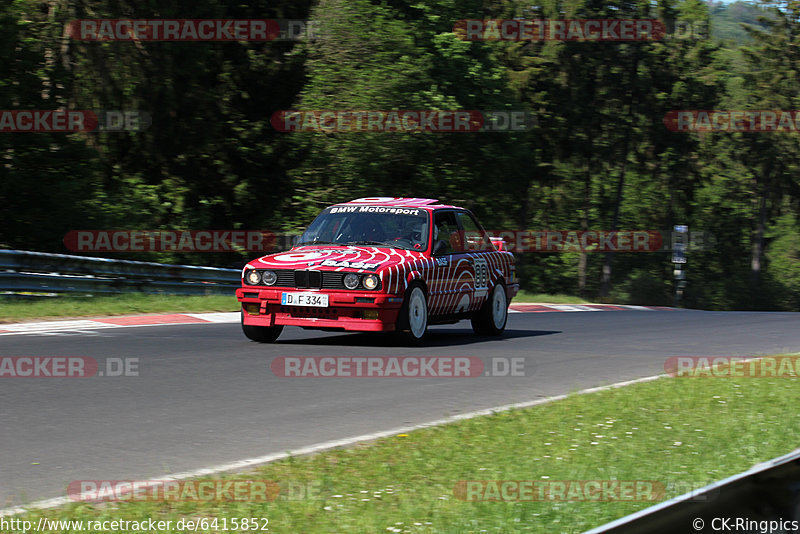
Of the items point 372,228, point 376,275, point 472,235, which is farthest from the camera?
point 472,235

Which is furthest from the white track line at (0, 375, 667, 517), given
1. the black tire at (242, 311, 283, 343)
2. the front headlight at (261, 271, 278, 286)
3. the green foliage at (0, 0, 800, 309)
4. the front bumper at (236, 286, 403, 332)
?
the green foliage at (0, 0, 800, 309)

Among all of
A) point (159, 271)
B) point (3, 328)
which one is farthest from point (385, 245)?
point (159, 271)

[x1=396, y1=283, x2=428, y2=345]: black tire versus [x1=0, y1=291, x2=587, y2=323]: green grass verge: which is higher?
[x1=396, y1=283, x2=428, y2=345]: black tire

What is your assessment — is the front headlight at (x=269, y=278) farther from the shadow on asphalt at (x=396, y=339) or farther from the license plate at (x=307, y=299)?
the shadow on asphalt at (x=396, y=339)

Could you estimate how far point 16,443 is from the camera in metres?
6.04

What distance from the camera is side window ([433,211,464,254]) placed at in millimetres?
12712

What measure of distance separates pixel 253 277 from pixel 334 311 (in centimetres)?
110

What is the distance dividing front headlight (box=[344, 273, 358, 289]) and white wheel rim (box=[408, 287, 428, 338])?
76cm

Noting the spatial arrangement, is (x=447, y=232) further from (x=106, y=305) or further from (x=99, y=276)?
(x=99, y=276)

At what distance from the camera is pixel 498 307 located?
1418cm

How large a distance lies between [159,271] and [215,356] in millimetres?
8773

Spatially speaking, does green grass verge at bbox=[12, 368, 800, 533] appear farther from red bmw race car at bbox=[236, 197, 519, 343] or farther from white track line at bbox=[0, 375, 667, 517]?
red bmw race car at bbox=[236, 197, 519, 343]

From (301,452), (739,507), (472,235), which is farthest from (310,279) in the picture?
(739,507)

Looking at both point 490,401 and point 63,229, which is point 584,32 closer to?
point 63,229
